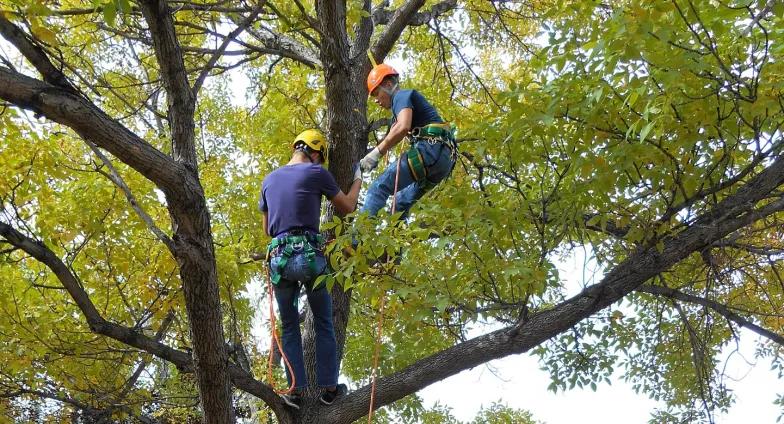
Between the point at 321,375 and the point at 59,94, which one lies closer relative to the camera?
the point at 59,94

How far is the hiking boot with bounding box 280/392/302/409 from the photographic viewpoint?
430 cm

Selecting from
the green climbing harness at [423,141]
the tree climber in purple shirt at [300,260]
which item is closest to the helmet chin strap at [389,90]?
the green climbing harness at [423,141]

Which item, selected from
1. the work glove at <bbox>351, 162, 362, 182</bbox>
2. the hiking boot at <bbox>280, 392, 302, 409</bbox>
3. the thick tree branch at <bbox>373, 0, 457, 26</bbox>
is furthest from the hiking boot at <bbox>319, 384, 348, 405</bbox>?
the thick tree branch at <bbox>373, 0, 457, 26</bbox>

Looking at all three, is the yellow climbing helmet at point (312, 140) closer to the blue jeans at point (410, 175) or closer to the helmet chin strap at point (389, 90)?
the blue jeans at point (410, 175)

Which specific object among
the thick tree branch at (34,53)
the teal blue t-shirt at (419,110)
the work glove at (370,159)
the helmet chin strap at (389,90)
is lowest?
the thick tree branch at (34,53)

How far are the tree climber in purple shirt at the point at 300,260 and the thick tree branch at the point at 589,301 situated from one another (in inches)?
10.4

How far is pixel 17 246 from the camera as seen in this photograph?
354cm

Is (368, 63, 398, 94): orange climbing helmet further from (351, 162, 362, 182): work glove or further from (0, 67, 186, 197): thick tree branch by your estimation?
(0, 67, 186, 197): thick tree branch

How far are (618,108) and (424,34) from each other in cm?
594

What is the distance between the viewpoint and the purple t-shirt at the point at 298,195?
4.24 m

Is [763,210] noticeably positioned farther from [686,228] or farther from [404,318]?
[404,318]

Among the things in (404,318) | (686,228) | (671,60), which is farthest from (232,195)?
(671,60)

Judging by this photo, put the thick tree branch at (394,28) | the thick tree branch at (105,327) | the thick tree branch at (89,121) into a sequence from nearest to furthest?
the thick tree branch at (89,121) → the thick tree branch at (105,327) → the thick tree branch at (394,28)

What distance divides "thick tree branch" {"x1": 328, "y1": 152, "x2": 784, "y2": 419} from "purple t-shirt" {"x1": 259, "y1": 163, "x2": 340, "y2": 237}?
1067 mm
